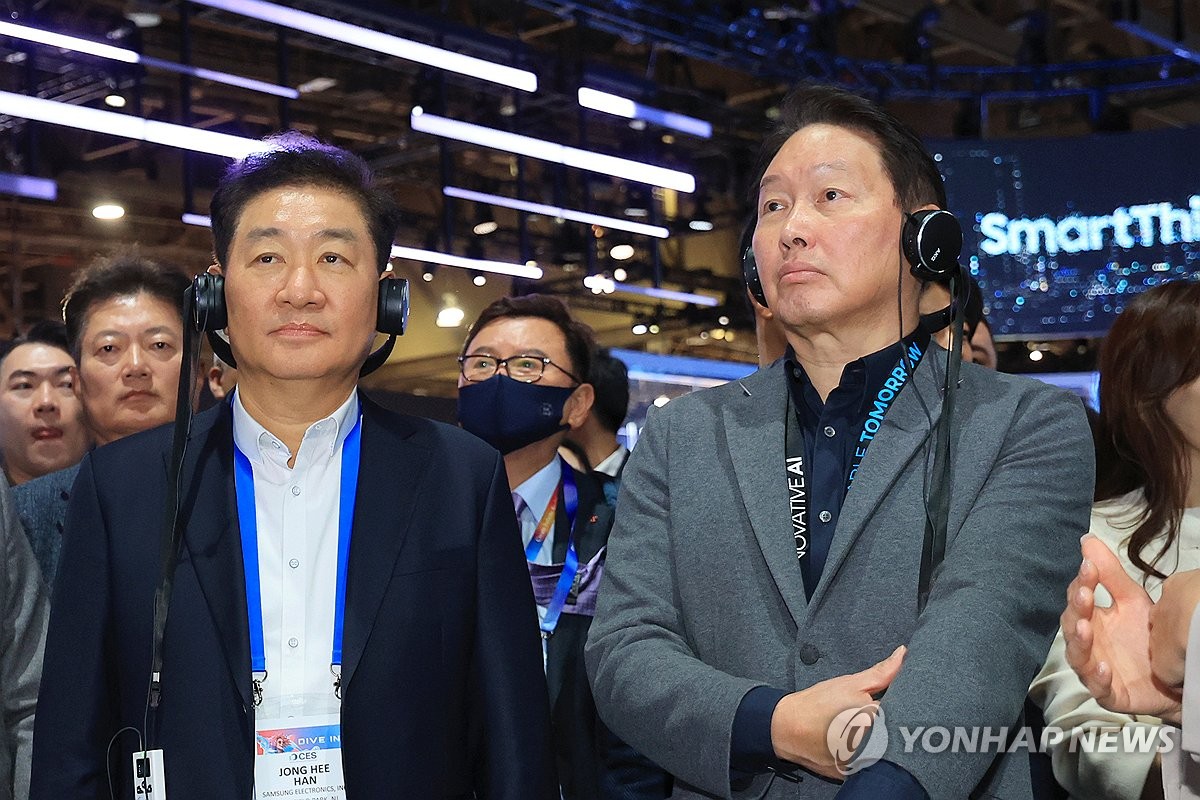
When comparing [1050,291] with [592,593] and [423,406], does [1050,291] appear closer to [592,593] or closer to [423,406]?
[423,406]

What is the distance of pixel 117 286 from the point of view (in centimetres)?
325

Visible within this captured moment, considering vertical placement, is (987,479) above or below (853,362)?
below

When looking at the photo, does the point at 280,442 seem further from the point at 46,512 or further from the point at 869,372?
the point at 46,512

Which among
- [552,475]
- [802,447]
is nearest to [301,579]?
[802,447]

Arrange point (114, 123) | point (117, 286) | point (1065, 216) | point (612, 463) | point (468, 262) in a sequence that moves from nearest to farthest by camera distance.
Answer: point (117, 286) → point (612, 463) → point (114, 123) → point (1065, 216) → point (468, 262)

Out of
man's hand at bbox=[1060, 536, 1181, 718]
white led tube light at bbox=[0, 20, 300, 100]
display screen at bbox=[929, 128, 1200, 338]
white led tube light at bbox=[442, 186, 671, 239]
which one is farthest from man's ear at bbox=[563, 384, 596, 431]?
white led tube light at bbox=[442, 186, 671, 239]

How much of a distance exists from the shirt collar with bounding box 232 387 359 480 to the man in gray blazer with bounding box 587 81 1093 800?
1.61 feet

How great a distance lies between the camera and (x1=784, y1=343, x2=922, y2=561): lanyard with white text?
1.90 m

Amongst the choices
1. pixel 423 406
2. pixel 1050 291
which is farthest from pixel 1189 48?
pixel 423 406

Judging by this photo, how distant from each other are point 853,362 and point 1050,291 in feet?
21.4

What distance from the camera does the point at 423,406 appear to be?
22.0ft

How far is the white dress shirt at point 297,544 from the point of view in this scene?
191cm

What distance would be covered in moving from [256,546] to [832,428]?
0.91 metres

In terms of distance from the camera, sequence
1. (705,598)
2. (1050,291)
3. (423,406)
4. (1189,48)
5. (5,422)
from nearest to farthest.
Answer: (705,598)
(5,422)
(423,406)
(1050,291)
(1189,48)
